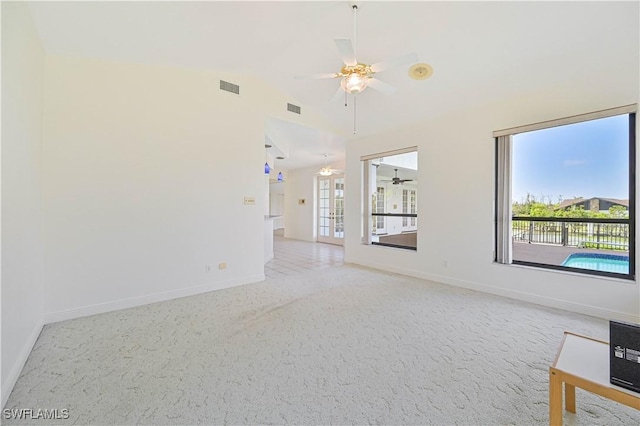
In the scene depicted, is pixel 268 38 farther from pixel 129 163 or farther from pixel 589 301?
pixel 589 301

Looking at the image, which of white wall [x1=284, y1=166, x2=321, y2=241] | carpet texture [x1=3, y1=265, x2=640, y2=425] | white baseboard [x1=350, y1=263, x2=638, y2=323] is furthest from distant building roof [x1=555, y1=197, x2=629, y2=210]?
white wall [x1=284, y1=166, x2=321, y2=241]

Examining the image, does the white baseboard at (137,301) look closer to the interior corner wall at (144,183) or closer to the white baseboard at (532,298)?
the interior corner wall at (144,183)

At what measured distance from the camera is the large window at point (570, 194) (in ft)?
9.94

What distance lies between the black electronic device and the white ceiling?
290 centimetres

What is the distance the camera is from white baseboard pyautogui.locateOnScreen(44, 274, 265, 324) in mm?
2934

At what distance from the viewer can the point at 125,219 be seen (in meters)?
3.29

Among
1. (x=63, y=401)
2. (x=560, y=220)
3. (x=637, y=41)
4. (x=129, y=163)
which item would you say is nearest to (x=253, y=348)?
(x=63, y=401)

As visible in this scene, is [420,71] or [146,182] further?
[420,71]

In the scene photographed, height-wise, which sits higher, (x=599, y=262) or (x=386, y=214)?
(x=386, y=214)

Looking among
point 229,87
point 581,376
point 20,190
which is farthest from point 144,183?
point 581,376

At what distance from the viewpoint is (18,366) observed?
1.98 m

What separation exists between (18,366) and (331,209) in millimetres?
7614

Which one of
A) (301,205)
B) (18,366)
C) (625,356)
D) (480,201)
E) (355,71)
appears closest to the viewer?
(625,356)

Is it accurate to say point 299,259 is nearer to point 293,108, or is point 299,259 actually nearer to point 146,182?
point 293,108
